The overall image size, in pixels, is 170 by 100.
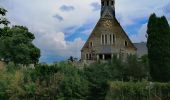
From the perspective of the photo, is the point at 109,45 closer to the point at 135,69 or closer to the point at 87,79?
the point at 135,69

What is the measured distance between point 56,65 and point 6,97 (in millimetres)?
5387

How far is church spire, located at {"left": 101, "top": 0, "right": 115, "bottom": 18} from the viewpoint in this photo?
6839cm

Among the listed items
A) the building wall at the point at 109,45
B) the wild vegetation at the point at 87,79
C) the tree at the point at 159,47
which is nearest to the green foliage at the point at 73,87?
the wild vegetation at the point at 87,79

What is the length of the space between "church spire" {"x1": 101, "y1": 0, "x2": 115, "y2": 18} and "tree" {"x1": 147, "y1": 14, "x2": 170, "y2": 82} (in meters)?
32.8

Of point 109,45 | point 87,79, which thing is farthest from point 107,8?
point 87,79

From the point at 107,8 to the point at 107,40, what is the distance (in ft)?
19.0

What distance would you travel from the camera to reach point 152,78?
34562 mm

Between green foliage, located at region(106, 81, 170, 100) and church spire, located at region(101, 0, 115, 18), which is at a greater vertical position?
church spire, located at region(101, 0, 115, 18)

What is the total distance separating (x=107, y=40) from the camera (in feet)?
222

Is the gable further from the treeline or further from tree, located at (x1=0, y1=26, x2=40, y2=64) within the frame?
the treeline

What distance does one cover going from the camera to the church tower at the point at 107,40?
67.2 m

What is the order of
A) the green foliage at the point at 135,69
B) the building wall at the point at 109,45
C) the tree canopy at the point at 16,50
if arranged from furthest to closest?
1. the building wall at the point at 109,45
2. the tree canopy at the point at 16,50
3. the green foliage at the point at 135,69

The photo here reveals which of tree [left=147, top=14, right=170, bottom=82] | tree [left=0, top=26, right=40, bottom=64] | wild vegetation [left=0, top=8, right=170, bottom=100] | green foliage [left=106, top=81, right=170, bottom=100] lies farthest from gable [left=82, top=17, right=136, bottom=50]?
green foliage [left=106, top=81, right=170, bottom=100]

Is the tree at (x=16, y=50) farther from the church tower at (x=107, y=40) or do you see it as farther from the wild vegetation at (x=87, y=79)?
the wild vegetation at (x=87, y=79)
